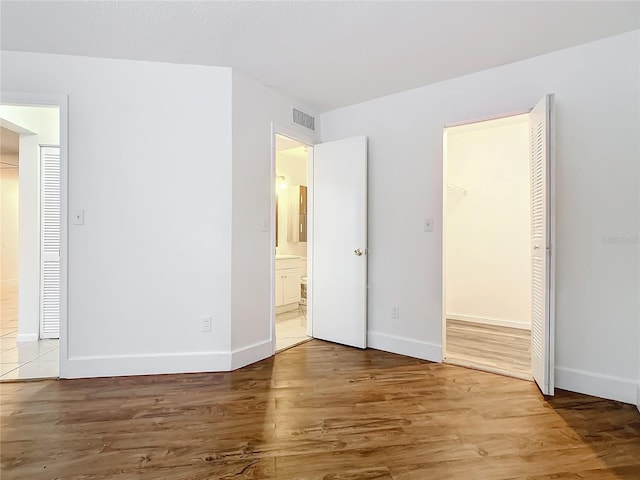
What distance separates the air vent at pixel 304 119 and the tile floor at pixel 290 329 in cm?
227

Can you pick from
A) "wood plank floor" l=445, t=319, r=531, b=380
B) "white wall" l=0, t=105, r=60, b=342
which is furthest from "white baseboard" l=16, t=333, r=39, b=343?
"wood plank floor" l=445, t=319, r=531, b=380

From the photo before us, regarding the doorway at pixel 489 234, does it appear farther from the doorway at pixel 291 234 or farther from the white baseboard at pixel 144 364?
the white baseboard at pixel 144 364

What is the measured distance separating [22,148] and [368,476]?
4.47 meters

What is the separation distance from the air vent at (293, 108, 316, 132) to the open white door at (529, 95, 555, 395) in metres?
2.04

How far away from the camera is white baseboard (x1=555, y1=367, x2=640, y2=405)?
2.27 meters

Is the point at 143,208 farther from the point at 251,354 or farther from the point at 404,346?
the point at 404,346

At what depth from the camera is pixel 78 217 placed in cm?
262

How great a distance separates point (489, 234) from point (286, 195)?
304cm

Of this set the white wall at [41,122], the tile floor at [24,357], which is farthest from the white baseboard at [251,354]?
the white wall at [41,122]

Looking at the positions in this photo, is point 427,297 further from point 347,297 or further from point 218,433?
point 218,433

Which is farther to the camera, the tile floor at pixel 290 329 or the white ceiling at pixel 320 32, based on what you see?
the tile floor at pixel 290 329

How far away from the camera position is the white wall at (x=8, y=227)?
707 centimetres

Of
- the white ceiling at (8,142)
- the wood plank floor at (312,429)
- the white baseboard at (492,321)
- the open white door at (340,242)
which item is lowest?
the wood plank floor at (312,429)

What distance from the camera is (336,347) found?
11.4ft
